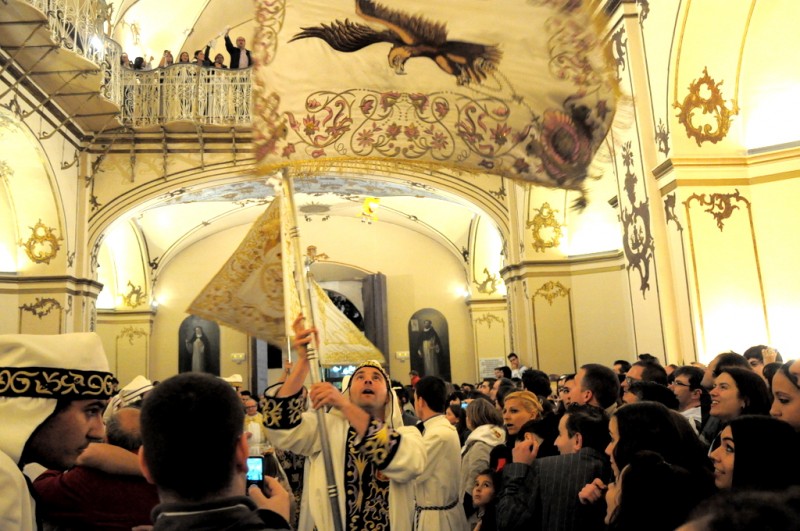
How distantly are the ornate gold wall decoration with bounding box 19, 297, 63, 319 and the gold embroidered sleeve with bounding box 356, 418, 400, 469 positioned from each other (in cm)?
1206

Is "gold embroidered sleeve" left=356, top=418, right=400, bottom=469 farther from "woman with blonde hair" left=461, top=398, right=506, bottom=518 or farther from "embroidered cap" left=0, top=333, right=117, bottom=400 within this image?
"embroidered cap" left=0, top=333, right=117, bottom=400

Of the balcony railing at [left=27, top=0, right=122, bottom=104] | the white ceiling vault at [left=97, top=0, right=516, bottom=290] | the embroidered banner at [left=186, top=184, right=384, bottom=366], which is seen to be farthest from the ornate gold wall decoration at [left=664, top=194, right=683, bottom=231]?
the balcony railing at [left=27, top=0, right=122, bottom=104]

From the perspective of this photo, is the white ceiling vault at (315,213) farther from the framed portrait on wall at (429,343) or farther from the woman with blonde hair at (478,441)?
the woman with blonde hair at (478,441)

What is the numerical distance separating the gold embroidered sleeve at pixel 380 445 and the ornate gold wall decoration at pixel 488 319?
58.5 ft

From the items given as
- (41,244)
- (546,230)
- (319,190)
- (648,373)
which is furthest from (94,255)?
(648,373)

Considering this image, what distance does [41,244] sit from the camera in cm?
1392

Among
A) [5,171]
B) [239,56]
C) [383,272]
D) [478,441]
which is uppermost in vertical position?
[239,56]

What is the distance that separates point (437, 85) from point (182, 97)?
36.3ft

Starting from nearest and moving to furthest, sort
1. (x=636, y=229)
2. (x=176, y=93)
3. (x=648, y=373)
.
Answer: (x=648, y=373) < (x=636, y=229) < (x=176, y=93)

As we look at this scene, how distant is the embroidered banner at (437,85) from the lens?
408 centimetres

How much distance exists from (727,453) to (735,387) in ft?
4.26

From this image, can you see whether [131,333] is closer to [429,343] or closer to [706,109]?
[429,343]

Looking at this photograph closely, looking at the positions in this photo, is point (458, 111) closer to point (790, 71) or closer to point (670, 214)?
point (670, 214)

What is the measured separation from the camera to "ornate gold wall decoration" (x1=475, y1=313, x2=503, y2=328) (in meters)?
21.1
